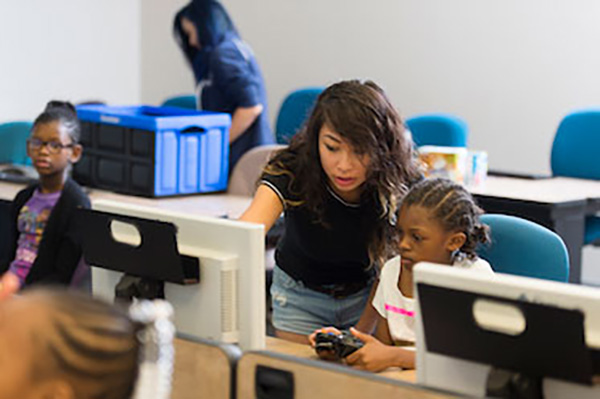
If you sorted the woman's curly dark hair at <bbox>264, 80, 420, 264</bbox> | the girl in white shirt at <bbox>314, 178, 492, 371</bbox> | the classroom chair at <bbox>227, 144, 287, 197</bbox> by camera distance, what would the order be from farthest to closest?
the classroom chair at <bbox>227, 144, 287, 197</bbox> < the woman's curly dark hair at <bbox>264, 80, 420, 264</bbox> < the girl in white shirt at <bbox>314, 178, 492, 371</bbox>

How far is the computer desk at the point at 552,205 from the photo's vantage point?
3.81 m

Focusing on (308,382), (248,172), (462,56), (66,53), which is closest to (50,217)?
(248,172)

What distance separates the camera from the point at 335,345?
2037 millimetres

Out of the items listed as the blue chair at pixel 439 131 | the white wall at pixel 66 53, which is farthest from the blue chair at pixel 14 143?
the blue chair at pixel 439 131

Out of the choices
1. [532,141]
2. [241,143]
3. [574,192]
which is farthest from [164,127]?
[532,141]

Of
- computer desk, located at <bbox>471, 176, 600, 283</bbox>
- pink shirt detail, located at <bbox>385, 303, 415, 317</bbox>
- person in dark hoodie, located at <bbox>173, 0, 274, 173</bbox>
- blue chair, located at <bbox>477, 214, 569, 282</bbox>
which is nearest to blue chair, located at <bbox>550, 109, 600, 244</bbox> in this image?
computer desk, located at <bbox>471, 176, 600, 283</bbox>

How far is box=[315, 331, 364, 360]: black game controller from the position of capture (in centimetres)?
203

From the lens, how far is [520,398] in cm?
137

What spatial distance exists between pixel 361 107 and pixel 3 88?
441 cm

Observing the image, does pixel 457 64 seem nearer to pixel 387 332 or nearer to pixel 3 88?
pixel 3 88

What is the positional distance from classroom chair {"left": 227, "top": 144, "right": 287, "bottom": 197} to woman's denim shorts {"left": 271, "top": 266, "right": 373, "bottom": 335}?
163 centimetres

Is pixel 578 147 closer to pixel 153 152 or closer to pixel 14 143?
pixel 153 152

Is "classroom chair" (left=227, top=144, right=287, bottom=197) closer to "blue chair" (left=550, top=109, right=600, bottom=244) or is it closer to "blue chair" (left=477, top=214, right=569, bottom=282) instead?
"blue chair" (left=550, top=109, right=600, bottom=244)

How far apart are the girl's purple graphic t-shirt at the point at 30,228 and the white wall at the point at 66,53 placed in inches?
119
